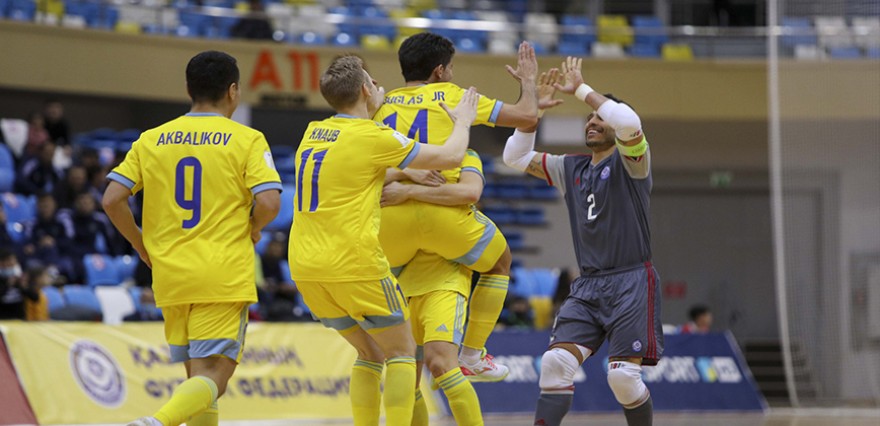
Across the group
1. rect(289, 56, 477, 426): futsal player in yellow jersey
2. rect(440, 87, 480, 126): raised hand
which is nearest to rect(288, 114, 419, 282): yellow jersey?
rect(289, 56, 477, 426): futsal player in yellow jersey

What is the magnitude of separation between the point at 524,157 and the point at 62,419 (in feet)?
17.9

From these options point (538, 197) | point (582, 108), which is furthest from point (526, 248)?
point (582, 108)

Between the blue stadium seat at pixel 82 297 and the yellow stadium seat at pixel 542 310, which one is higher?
the blue stadium seat at pixel 82 297

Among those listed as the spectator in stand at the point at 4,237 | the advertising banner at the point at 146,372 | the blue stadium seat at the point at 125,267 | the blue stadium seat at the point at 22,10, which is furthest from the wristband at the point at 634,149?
the blue stadium seat at the point at 22,10

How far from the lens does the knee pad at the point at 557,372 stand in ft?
19.7

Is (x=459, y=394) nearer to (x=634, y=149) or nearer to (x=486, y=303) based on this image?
(x=486, y=303)

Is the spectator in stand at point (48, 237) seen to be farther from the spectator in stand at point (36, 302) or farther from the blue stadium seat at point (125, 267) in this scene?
the spectator in stand at point (36, 302)

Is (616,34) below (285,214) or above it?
above

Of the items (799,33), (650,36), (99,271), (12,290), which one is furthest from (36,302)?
(650,36)

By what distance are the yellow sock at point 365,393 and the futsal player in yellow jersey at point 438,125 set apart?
23.0 inches

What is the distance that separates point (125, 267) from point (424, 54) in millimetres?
9302

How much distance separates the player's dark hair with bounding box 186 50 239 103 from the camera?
541 cm

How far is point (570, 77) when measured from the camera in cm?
609

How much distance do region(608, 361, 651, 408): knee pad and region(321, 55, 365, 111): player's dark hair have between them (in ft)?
6.57
